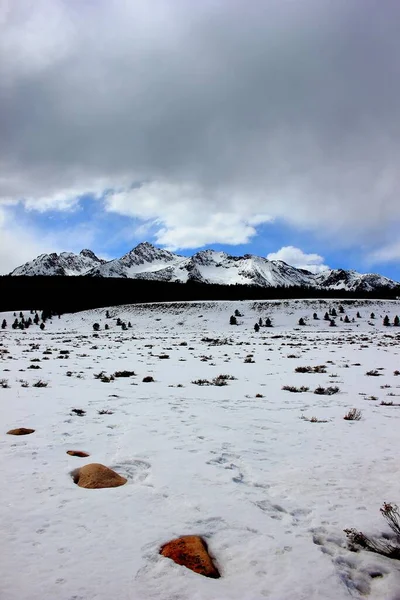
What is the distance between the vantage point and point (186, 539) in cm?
357

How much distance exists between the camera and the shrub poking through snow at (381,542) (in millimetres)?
3523

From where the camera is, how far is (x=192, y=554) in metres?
3.34

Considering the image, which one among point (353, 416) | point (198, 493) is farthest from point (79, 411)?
point (353, 416)

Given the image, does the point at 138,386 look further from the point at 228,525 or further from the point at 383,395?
the point at 228,525

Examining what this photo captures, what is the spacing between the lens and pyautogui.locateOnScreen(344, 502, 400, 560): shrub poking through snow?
11.6 ft

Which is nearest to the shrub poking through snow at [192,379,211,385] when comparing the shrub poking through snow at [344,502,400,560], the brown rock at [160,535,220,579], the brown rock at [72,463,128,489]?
the brown rock at [72,463,128,489]

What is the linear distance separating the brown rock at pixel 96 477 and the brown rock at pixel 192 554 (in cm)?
159

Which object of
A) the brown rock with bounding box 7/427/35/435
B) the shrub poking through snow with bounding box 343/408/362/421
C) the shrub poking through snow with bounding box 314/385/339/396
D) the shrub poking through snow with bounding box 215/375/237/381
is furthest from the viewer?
the shrub poking through snow with bounding box 215/375/237/381

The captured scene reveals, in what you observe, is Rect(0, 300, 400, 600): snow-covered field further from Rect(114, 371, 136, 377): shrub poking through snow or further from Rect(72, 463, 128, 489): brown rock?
Rect(114, 371, 136, 377): shrub poking through snow

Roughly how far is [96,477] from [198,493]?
4.60ft

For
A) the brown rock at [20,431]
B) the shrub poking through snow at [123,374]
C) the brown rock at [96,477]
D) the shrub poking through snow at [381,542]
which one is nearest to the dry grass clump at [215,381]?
the shrub poking through snow at [123,374]

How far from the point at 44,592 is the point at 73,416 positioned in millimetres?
5795

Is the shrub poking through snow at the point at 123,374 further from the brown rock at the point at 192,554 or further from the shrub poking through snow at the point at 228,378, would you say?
the brown rock at the point at 192,554

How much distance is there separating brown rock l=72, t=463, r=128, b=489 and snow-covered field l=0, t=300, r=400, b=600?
0.53ft
